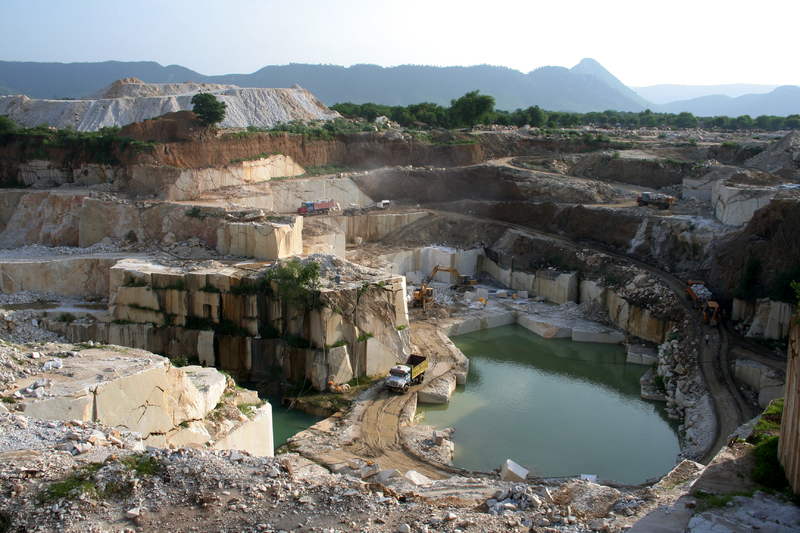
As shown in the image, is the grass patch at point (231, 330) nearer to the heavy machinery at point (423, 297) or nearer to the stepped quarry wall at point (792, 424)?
the heavy machinery at point (423, 297)

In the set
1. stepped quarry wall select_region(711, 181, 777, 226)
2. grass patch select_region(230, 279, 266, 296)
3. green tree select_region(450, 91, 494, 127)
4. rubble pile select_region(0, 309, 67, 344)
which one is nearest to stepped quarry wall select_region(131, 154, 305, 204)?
rubble pile select_region(0, 309, 67, 344)

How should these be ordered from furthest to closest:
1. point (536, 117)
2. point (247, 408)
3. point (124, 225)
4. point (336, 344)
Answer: point (536, 117), point (124, 225), point (336, 344), point (247, 408)

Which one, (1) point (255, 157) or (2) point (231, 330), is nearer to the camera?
(2) point (231, 330)

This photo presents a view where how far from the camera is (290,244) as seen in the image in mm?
30000

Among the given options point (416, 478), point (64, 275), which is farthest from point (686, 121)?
point (416, 478)

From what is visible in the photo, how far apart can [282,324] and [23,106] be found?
37.4m

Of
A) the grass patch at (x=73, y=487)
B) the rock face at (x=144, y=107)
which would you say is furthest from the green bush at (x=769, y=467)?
the rock face at (x=144, y=107)

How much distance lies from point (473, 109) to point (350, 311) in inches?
1673

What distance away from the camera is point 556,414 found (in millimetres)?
22859

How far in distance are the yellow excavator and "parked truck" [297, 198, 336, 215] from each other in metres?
8.88

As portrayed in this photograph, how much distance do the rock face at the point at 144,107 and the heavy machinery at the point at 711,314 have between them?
122 ft

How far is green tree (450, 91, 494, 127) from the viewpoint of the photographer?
203 ft

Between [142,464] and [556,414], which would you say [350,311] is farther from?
[142,464]

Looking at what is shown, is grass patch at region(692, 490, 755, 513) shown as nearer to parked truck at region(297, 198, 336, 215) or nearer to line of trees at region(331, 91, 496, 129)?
parked truck at region(297, 198, 336, 215)
